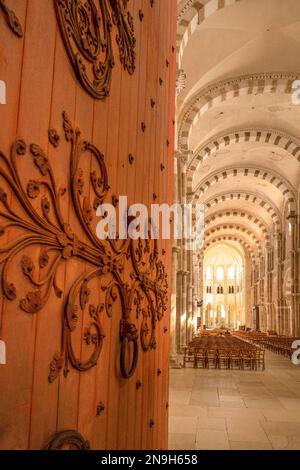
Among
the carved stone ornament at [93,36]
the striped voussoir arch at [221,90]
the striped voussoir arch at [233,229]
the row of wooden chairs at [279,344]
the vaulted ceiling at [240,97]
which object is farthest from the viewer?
the striped voussoir arch at [233,229]

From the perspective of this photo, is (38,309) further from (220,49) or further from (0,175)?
(220,49)

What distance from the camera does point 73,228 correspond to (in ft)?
5.92

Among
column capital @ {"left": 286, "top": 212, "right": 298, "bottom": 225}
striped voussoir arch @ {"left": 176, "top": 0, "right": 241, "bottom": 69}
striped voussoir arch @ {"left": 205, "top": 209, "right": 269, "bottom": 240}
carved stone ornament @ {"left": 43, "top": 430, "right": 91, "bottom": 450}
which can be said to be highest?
striped voussoir arch @ {"left": 205, "top": 209, "right": 269, "bottom": 240}

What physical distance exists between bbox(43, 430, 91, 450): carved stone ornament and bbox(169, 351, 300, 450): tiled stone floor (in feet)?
14.5

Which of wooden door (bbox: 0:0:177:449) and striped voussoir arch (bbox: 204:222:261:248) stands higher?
striped voussoir arch (bbox: 204:222:261:248)

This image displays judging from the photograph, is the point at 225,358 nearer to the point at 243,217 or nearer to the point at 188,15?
the point at 188,15

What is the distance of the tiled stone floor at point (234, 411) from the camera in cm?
614

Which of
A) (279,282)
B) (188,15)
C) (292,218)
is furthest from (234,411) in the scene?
(279,282)

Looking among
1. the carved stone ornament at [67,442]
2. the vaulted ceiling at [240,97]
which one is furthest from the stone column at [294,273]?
the carved stone ornament at [67,442]

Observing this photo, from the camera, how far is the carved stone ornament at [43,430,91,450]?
5.20 feet

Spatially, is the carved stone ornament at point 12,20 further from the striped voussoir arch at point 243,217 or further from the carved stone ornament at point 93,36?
the striped voussoir arch at point 243,217

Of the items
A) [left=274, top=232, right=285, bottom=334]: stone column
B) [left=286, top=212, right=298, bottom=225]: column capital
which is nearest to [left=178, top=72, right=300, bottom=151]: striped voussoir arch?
[left=286, top=212, right=298, bottom=225]: column capital

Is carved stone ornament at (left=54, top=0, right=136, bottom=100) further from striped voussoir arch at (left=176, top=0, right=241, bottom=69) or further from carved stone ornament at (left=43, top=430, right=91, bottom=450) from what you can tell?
striped voussoir arch at (left=176, top=0, right=241, bottom=69)

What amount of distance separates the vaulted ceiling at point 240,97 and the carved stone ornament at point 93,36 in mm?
9596
